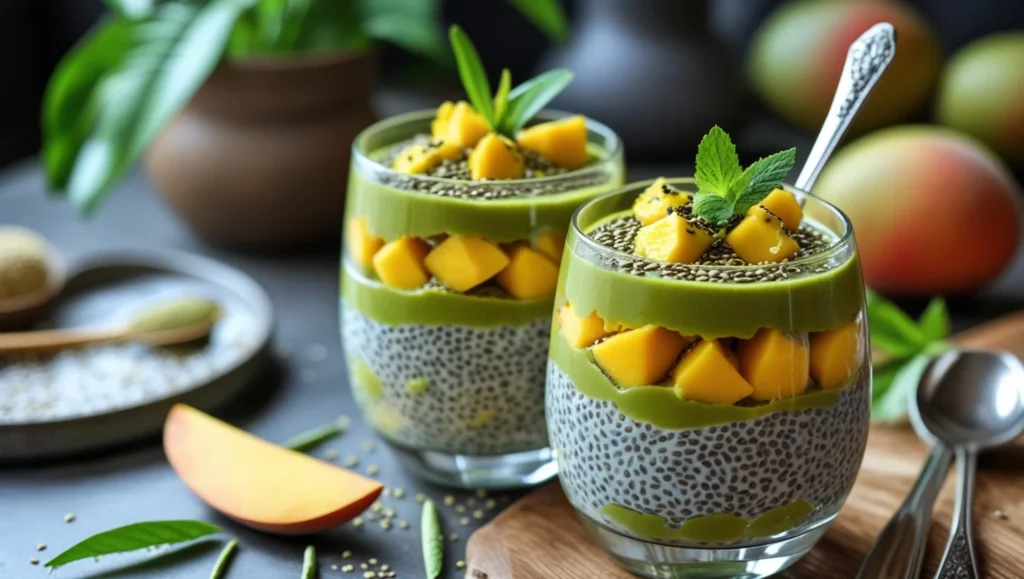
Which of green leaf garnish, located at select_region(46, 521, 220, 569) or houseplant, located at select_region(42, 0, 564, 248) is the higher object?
houseplant, located at select_region(42, 0, 564, 248)

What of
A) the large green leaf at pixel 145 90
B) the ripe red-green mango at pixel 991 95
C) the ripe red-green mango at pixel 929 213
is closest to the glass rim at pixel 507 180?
the large green leaf at pixel 145 90

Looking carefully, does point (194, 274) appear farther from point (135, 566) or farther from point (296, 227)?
point (135, 566)

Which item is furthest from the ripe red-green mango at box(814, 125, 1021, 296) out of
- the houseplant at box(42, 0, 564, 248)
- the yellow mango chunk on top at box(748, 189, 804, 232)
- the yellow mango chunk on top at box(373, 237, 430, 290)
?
the yellow mango chunk on top at box(373, 237, 430, 290)

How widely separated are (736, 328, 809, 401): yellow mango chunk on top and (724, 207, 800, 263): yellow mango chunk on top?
6 cm

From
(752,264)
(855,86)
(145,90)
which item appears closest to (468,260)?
(752,264)

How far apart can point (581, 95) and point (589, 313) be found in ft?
3.49

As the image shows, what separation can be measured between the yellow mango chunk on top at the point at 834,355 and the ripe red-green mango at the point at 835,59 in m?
1.06

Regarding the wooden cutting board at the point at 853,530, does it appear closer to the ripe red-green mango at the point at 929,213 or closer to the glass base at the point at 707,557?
the glass base at the point at 707,557

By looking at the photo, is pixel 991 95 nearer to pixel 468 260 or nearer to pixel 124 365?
pixel 468 260

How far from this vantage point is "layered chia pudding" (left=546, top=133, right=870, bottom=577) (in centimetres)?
79

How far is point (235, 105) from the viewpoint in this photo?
5.11ft

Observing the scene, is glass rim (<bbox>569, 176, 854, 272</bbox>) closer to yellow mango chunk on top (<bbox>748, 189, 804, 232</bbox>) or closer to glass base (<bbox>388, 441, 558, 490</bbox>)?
yellow mango chunk on top (<bbox>748, 189, 804, 232</bbox>)

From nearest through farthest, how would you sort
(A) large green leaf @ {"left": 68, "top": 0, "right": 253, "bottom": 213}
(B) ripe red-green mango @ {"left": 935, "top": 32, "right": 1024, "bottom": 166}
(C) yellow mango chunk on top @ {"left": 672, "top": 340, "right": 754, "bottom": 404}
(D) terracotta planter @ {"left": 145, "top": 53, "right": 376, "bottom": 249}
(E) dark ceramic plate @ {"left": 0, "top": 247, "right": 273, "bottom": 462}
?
(C) yellow mango chunk on top @ {"left": 672, "top": 340, "right": 754, "bottom": 404} < (E) dark ceramic plate @ {"left": 0, "top": 247, "right": 273, "bottom": 462} < (A) large green leaf @ {"left": 68, "top": 0, "right": 253, "bottom": 213} < (D) terracotta planter @ {"left": 145, "top": 53, "right": 376, "bottom": 249} < (B) ripe red-green mango @ {"left": 935, "top": 32, "right": 1024, "bottom": 166}

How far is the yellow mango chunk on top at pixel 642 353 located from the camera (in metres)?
0.80
